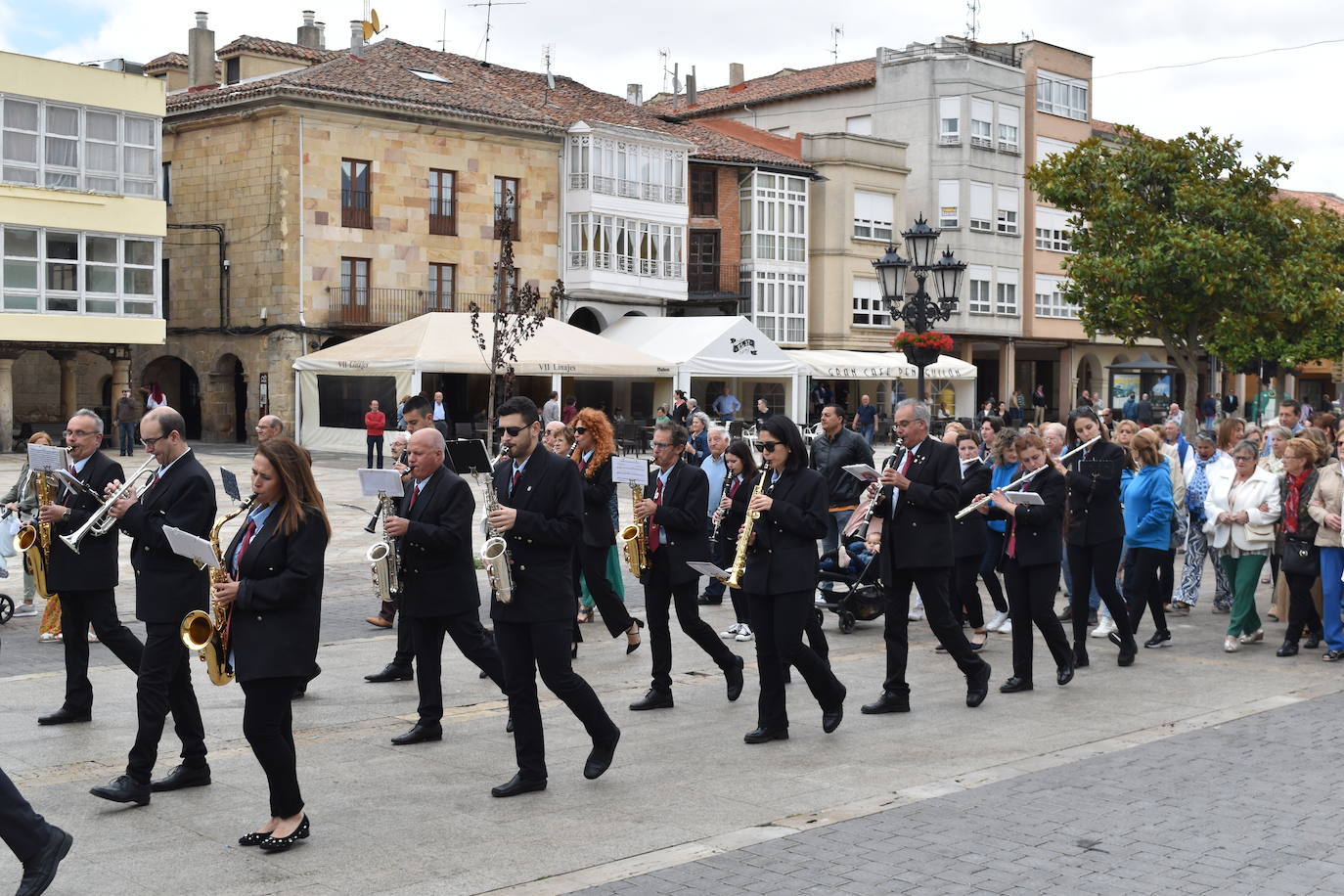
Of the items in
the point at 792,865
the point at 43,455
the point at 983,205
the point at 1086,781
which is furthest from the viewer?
the point at 983,205

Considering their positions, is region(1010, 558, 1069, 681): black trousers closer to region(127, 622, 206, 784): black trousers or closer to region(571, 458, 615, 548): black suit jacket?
region(571, 458, 615, 548): black suit jacket

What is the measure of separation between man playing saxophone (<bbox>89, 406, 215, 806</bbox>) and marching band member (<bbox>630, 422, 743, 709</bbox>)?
9.49ft

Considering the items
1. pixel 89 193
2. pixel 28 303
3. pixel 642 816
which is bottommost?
pixel 642 816

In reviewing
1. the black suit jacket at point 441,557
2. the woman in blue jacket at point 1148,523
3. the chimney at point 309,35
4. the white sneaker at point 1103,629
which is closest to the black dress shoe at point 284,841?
the black suit jacket at point 441,557

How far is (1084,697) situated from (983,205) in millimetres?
48101

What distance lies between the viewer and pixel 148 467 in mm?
7629

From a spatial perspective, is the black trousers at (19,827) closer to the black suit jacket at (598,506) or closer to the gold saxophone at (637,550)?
the gold saxophone at (637,550)

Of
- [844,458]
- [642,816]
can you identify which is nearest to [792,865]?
[642,816]

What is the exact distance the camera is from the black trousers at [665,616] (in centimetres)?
911

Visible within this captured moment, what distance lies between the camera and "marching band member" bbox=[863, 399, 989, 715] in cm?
895

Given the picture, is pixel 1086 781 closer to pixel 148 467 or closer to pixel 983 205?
pixel 148 467

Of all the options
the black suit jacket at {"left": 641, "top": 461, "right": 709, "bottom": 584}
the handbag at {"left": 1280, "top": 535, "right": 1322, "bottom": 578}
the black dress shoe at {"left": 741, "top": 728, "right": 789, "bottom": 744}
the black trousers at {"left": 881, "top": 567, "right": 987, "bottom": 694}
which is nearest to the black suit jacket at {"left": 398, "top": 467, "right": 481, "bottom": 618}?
the black suit jacket at {"left": 641, "top": 461, "right": 709, "bottom": 584}

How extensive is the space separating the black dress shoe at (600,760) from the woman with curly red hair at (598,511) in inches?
117

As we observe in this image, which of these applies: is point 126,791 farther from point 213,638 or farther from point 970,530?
point 970,530
